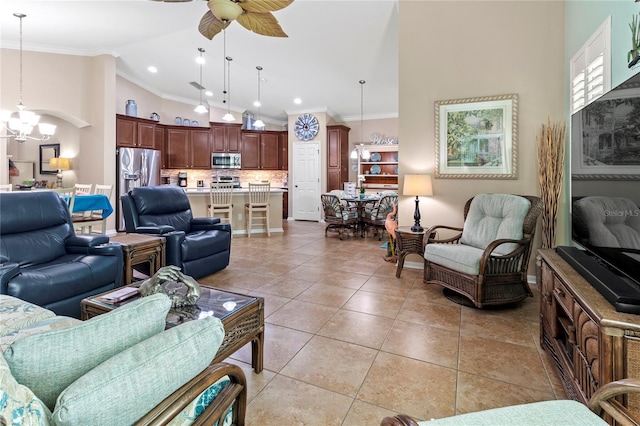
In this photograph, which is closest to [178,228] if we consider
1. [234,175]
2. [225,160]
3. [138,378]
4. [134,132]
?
[138,378]

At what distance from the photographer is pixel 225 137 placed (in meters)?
8.98

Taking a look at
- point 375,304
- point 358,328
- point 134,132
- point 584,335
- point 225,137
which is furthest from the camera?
point 225,137

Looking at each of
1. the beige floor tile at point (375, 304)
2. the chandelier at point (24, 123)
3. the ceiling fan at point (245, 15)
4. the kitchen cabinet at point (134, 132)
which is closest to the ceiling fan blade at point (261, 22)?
the ceiling fan at point (245, 15)

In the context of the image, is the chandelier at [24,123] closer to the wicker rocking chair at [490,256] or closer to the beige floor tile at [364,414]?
the wicker rocking chair at [490,256]

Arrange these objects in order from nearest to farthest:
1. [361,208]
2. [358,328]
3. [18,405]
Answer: [18,405], [358,328], [361,208]

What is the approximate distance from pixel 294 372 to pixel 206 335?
1.14m

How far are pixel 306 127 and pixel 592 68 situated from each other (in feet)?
22.8

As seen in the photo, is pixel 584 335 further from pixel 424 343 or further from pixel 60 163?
pixel 60 163

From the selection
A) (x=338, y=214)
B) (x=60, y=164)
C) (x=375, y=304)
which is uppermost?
(x=60, y=164)

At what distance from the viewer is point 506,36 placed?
11.9 feet

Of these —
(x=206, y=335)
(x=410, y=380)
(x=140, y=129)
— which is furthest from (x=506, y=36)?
(x=140, y=129)

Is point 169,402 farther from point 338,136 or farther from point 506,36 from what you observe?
point 338,136

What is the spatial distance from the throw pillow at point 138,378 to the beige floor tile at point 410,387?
1113mm

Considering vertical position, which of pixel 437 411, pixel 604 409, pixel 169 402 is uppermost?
pixel 169 402
